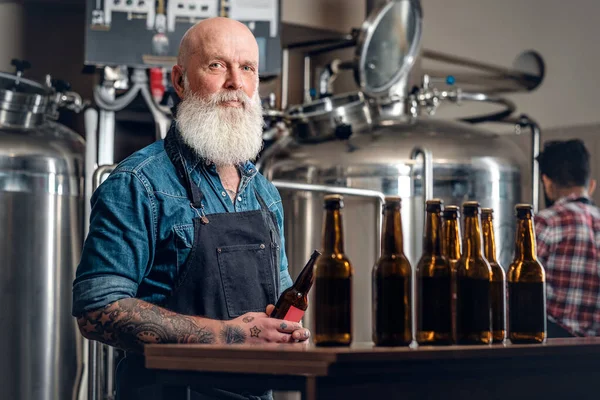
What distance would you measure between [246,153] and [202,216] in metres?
0.30

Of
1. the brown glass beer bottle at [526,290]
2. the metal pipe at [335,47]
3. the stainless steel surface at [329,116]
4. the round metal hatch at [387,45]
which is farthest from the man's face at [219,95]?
the metal pipe at [335,47]

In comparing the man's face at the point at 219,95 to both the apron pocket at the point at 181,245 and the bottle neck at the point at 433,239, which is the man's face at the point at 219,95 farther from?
the bottle neck at the point at 433,239

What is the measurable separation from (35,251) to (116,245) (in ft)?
6.68

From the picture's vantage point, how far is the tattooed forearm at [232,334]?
1.90 meters

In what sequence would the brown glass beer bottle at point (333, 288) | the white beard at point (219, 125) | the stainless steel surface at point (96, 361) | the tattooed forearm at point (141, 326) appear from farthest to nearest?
the stainless steel surface at point (96, 361) → the white beard at point (219, 125) → the tattooed forearm at point (141, 326) → the brown glass beer bottle at point (333, 288)

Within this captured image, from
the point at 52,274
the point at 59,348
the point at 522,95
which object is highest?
the point at 522,95

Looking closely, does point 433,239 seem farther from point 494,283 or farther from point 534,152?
point 534,152

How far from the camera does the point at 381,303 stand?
1655mm

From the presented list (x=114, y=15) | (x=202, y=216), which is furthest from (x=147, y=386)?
(x=114, y=15)

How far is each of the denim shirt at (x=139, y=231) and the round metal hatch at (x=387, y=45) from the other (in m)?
2.64

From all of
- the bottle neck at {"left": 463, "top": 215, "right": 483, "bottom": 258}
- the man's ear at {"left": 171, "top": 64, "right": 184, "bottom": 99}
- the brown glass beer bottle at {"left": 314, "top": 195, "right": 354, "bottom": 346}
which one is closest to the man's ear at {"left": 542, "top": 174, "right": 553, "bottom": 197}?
the man's ear at {"left": 171, "top": 64, "right": 184, "bottom": 99}

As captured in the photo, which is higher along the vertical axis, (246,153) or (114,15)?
(114,15)

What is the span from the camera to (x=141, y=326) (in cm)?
196

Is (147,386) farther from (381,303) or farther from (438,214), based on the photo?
(438,214)
